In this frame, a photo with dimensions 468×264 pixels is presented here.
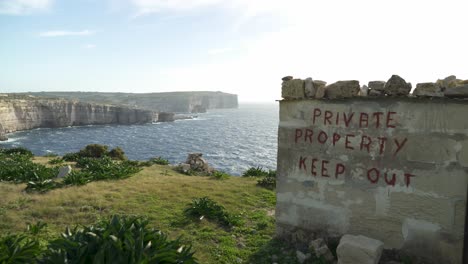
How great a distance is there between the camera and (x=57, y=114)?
9844 centimetres

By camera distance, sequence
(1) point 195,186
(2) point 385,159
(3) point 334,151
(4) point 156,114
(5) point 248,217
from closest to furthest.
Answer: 1. (2) point 385,159
2. (3) point 334,151
3. (5) point 248,217
4. (1) point 195,186
5. (4) point 156,114

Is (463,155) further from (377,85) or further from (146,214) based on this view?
(146,214)

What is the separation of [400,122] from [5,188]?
1414 cm

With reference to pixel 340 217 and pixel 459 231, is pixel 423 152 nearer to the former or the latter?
pixel 459 231

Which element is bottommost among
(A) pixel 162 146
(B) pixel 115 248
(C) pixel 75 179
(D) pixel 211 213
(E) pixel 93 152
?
(A) pixel 162 146

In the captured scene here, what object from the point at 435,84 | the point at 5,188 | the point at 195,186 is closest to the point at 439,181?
the point at 435,84

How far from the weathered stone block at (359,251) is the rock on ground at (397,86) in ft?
10.2

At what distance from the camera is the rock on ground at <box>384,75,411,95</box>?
6297 mm

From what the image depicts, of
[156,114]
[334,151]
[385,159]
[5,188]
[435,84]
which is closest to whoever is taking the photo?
[435,84]

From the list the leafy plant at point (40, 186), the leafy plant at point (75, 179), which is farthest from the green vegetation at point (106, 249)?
the leafy plant at point (75, 179)

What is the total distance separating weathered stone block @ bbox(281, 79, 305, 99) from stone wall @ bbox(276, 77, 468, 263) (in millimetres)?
24

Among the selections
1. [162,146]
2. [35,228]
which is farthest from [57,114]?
[35,228]

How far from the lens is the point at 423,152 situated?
624 cm

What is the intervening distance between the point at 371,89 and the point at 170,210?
25.4ft
